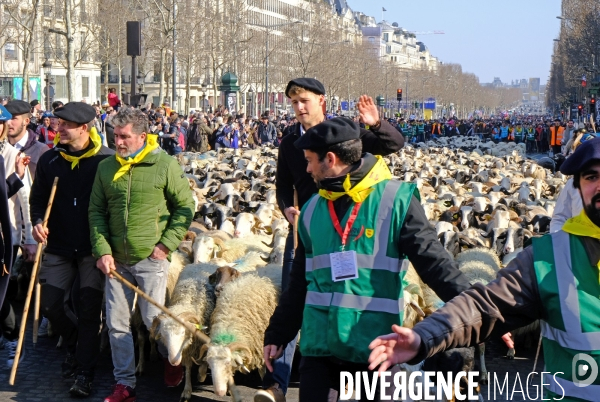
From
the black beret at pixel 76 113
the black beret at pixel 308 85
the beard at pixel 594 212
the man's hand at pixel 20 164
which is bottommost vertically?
the man's hand at pixel 20 164

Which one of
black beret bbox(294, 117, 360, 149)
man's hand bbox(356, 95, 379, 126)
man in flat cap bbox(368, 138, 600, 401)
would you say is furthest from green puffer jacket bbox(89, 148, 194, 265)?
man in flat cap bbox(368, 138, 600, 401)

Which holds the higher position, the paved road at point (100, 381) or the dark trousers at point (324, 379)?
the dark trousers at point (324, 379)

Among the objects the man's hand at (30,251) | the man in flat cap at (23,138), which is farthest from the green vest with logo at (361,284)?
the man in flat cap at (23,138)

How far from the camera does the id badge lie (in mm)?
3824

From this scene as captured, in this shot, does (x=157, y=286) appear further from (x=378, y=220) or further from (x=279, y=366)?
(x=378, y=220)

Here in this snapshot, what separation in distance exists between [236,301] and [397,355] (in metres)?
4.57

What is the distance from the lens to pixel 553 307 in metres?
2.96

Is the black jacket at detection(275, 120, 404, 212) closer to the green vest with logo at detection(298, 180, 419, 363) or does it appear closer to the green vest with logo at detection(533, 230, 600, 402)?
the green vest with logo at detection(298, 180, 419, 363)

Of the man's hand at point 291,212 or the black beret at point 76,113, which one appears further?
the black beret at point 76,113

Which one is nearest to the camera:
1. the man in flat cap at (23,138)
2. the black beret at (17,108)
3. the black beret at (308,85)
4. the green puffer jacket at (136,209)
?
the black beret at (308,85)

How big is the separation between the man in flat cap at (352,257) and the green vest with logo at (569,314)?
755 millimetres

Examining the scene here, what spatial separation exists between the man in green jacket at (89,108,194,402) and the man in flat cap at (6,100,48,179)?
A: 2.17m

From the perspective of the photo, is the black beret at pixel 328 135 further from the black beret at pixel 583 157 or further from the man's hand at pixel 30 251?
the man's hand at pixel 30 251

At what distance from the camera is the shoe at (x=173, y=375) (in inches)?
278
